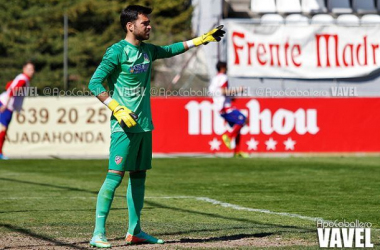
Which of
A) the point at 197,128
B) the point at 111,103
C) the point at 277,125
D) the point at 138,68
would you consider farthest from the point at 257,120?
the point at 111,103

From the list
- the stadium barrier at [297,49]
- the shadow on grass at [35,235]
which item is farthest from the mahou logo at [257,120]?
the shadow on grass at [35,235]

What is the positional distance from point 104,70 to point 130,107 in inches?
16.1

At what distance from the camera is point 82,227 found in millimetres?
9383

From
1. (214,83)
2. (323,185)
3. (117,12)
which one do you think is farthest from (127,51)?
(117,12)

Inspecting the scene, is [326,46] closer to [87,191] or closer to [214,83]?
[214,83]

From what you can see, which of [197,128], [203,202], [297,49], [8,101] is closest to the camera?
[203,202]

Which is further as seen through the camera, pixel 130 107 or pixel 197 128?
pixel 197 128

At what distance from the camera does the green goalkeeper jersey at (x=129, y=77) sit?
8.25m

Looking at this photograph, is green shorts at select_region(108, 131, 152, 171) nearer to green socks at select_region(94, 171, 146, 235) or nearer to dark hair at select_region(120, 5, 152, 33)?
green socks at select_region(94, 171, 146, 235)

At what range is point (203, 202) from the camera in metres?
12.0

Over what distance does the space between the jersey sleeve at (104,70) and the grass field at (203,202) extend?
1356mm

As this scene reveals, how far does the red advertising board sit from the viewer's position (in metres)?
22.8

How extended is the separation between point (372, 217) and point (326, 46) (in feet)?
63.4

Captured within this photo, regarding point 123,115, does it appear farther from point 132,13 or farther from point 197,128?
point 197,128
